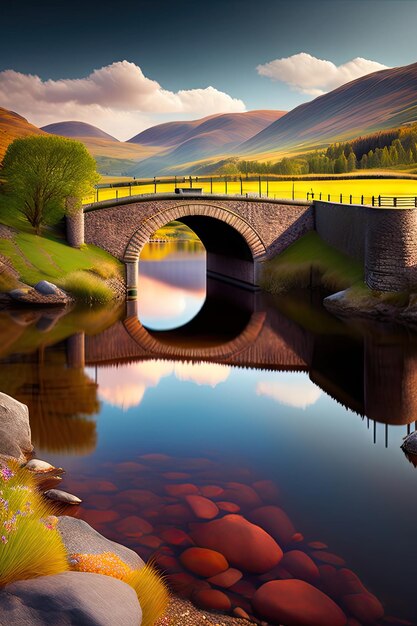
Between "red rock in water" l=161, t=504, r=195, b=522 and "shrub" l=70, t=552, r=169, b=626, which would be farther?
"red rock in water" l=161, t=504, r=195, b=522

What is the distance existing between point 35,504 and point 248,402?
13391 mm

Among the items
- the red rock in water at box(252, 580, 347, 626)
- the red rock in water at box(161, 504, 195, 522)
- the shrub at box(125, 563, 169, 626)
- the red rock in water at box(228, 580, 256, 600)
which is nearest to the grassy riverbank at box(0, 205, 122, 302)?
the red rock in water at box(161, 504, 195, 522)

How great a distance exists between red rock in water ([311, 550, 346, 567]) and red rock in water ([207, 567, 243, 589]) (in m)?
1.81

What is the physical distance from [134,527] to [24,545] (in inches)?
210

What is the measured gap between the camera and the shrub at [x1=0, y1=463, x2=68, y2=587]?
37.0 ft

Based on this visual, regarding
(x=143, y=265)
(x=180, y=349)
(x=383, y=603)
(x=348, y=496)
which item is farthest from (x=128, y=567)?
(x=143, y=265)

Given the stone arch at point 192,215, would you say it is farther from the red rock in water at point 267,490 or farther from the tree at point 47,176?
the red rock in water at point 267,490

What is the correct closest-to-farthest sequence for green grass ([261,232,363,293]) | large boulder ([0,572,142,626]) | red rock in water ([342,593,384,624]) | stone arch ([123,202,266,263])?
large boulder ([0,572,142,626]) < red rock in water ([342,593,384,624]) < green grass ([261,232,363,293]) < stone arch ([123,202,266,263])

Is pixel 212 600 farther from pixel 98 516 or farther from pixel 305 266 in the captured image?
pixel 305 266

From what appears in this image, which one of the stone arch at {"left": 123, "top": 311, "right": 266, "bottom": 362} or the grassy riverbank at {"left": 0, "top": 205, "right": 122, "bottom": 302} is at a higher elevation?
the grassy riverbank at {"left": 0, "top": 205, "right": 122, "bottom": 302}

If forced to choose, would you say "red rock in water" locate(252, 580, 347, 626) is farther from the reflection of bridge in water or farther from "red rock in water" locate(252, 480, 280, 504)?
the reflection of bridge in water

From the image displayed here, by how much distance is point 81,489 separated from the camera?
19.0m

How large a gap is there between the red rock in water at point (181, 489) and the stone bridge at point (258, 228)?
2679 cm

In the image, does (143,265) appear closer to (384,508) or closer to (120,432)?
(120,432)
